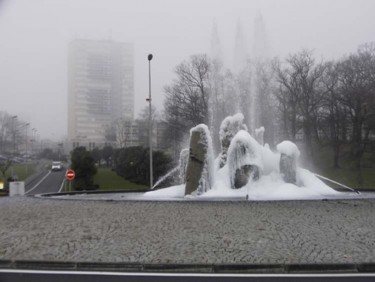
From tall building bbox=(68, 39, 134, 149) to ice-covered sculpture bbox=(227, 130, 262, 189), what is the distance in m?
50.8

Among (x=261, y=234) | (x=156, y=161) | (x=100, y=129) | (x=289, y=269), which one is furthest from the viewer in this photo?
(x=100, y=129)

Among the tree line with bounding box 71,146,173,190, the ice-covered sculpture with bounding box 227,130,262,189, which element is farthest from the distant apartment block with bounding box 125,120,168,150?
the ice-covered sculpture with bounding box 227,130,262,189

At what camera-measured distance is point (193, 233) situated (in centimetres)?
1048

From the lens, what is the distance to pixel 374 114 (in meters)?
58.6

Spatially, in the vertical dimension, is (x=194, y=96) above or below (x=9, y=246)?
above

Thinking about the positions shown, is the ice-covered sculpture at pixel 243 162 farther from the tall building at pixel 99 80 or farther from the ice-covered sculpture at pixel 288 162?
the tall building at pixel 99 80

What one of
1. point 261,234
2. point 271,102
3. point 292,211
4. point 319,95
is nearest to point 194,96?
point 271,102

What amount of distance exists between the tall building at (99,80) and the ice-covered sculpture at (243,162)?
2002 inches

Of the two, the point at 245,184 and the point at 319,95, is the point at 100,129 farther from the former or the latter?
the point at 245,184

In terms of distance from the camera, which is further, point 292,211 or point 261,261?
point 292,211

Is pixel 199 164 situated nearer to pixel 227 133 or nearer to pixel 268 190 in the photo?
pixel 268 190

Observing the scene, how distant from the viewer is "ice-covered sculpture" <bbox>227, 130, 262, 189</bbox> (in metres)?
20.6

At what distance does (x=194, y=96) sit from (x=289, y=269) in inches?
2067

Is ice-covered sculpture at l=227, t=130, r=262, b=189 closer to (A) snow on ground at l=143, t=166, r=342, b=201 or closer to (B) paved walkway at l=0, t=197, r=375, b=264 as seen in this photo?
(A) snow on ground at l=143, t=166, r=342, b=201
